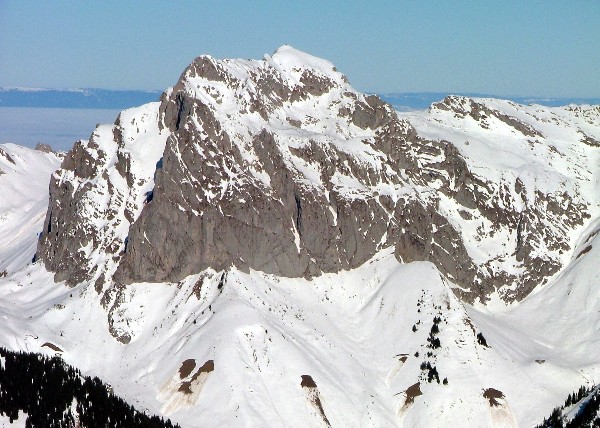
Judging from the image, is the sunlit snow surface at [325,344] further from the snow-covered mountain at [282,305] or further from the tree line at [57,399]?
the tree line at [57,399]

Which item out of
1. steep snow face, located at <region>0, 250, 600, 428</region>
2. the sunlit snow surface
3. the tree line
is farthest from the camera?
the sunlit snow surface

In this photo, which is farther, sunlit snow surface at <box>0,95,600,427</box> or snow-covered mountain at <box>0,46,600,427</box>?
snow-covered mountain at <box>0,46,600,427</box>

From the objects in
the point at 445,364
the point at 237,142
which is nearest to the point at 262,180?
the point at 237,142

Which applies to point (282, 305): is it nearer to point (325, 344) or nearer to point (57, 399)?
point (325, 344)

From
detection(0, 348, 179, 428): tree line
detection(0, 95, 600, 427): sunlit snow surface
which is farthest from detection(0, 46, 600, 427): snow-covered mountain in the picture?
detection(0, 348, 179, 428): tree line

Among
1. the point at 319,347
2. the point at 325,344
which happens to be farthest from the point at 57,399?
the point at 325,344

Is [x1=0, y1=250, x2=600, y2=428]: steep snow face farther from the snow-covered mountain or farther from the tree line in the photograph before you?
the tree line

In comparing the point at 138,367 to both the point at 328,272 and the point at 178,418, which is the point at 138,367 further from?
the point at 328,272

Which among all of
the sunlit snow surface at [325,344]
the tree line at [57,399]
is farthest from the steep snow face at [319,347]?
the tree line at [57,399]

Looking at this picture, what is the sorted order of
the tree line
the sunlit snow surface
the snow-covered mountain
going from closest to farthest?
the tree line, the sunlit snow surface, the snow-covered mountain
